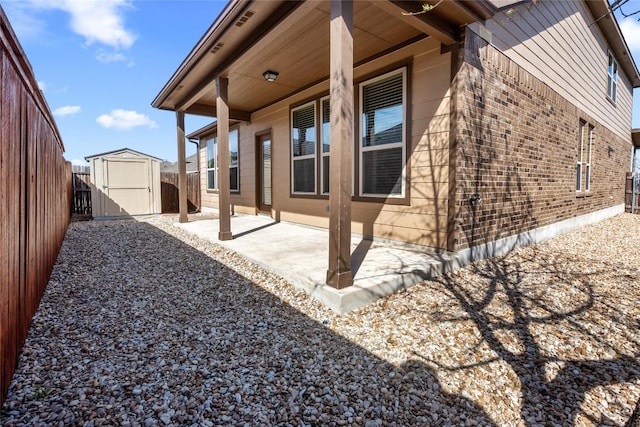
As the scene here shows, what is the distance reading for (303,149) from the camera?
268 inches

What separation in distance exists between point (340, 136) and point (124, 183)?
902 centimetres

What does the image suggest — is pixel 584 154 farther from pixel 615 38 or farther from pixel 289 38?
pixel 289 38

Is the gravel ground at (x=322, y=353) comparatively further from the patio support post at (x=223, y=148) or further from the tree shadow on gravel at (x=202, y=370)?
the patio support post at (x=223, y=148)

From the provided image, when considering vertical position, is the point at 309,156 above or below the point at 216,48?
below

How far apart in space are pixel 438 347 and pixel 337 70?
2437 millimetres

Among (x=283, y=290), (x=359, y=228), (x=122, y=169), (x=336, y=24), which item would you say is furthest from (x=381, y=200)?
(x=122, y=169)

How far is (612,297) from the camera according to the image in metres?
3.26

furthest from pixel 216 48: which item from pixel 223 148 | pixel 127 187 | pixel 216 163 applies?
pixel 127 187

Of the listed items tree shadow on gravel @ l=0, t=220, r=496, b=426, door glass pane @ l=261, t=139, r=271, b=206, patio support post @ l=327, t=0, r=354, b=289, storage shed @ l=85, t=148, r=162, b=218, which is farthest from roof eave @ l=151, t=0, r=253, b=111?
storage shed @ l=85, t=148, r=162, b=218

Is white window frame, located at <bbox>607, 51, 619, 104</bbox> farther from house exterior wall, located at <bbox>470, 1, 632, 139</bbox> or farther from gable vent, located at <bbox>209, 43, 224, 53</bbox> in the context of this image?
gable vent, located at <bbox>209, 43, 224, 53</bbox>

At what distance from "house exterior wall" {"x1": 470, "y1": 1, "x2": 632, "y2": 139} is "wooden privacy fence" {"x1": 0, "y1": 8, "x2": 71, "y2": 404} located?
4420 millimetres

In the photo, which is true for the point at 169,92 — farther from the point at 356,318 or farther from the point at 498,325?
the point at 498,325

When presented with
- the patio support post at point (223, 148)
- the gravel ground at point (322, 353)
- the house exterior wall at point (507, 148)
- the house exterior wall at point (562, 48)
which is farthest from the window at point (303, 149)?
the house exterior wall at point (562, 48)

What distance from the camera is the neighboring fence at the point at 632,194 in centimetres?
1125
